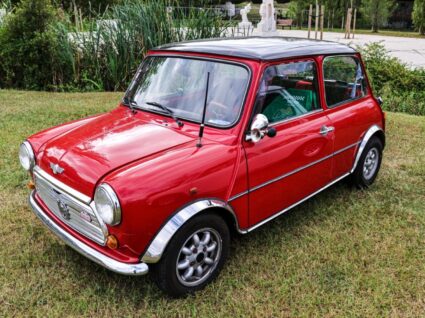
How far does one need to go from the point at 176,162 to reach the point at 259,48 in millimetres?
1230

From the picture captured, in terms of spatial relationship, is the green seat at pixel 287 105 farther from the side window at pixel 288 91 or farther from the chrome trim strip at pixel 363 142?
the chrome trim strip at pixel 363 142

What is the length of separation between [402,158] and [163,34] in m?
5.63

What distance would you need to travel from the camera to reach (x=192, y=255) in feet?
9.12

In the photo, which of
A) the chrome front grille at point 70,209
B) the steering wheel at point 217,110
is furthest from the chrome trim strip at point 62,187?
the steering wheel at point 217,110

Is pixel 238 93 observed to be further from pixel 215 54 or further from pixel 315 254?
pixel 315 254

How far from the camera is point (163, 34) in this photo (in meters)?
8.80

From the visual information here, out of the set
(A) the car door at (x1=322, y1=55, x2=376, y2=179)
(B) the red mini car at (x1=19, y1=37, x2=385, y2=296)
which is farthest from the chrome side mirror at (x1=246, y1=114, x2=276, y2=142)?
(A) the car door at (x1=322, y1=55, x2=376, y2=179)

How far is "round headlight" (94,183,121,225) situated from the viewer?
2375 millimetres

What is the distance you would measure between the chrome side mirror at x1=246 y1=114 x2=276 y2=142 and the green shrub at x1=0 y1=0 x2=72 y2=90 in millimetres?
7161

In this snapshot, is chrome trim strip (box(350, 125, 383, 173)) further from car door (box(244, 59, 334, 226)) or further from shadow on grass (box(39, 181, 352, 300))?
car door (box(244, 59, 334, 226))

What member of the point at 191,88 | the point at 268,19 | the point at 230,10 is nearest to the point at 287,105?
the point at 191,88

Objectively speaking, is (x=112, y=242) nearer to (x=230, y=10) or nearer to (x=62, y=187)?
(x=62, y=187)

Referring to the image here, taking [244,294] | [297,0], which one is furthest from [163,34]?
[297,0]

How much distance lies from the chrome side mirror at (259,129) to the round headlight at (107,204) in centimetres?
106
